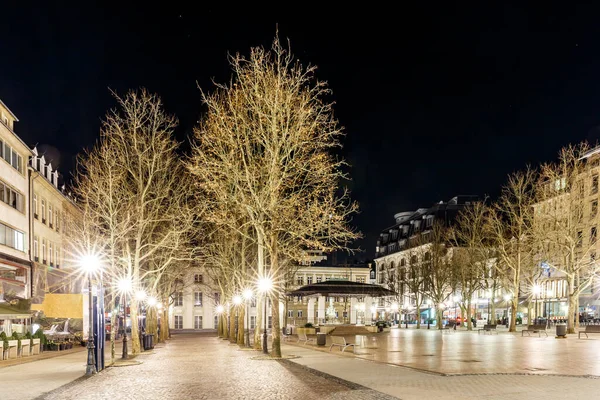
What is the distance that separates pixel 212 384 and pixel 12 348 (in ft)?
56.4

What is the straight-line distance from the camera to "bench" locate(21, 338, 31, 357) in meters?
32.5

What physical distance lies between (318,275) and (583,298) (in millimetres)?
54785

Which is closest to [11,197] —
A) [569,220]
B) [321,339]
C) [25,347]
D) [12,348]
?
[25,347]

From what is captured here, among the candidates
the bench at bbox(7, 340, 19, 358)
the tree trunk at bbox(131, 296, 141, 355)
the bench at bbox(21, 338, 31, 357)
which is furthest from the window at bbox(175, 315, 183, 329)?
the bench at bbox(7, 340, 19, 358)

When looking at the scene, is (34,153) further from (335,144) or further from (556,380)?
(556,380)

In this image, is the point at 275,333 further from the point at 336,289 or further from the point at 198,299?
the point at 198,299

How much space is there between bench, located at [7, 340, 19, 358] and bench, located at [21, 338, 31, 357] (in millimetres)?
1135

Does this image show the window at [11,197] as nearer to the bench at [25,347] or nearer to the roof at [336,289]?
the bench at [25,347]

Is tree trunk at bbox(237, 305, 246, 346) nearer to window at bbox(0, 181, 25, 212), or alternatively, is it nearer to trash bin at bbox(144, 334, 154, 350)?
trash bin at bbox(144, 334, 154, 350)

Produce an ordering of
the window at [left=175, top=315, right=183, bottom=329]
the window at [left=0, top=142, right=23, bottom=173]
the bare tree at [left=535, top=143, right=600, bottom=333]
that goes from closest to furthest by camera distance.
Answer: the window at [left=0, top=142, right=23, bottom=173]
the bare tree at [left=535, top=143, right=600, bottom=333]
the window at [left=175, top=315, right=183, bottom=329]

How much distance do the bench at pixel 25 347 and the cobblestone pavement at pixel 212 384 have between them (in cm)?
1055

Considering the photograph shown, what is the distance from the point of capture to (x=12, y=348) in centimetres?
3091

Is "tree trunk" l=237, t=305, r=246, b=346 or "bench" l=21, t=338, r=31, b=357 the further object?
"tree trunk" l=237, t=305, r=246, b=346

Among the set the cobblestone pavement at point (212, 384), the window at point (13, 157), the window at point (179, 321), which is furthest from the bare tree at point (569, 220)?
the window at point (179, 321)
